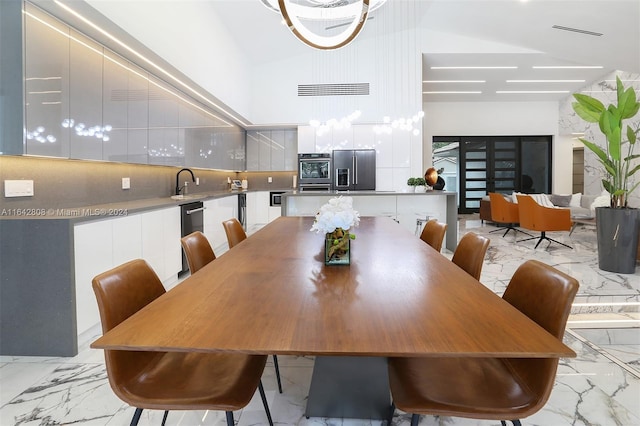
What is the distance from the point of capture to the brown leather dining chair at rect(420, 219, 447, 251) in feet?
7.75

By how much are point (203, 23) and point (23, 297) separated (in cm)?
371

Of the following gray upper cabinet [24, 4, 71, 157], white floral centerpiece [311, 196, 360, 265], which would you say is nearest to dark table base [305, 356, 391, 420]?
white floral centerpiece [311, 196, 360, 265]

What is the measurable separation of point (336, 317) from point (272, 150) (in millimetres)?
7326

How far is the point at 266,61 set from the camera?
24.0ft

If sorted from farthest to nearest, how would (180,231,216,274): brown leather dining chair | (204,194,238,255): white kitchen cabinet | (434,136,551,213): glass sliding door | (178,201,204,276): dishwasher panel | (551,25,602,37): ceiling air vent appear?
(434,136,551,213): glass sliding door → (551,25,602,37): ceiling air vent → (204,194,238,255): white kitchen cabinet → (178,201,204,276): dishwasher panel → (180,231,216,274): brown leather dining chair

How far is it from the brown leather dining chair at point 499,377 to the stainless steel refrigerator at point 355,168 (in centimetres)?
609

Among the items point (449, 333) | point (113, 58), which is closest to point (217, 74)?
point (113, 58)

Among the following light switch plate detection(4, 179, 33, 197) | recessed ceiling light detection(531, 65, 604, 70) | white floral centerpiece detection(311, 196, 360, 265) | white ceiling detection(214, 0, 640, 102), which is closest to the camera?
white floral centerpiece detection(311, 196, 360, 265)

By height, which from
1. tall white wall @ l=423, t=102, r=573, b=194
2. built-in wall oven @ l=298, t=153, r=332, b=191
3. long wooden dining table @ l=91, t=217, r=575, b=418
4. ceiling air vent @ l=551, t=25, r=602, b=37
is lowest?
long wooden dining table @ l=91, t=217, r=575, b=418

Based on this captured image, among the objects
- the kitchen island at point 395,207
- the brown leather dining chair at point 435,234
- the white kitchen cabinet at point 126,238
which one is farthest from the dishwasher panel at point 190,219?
the brown leather dining chair at point 435,234

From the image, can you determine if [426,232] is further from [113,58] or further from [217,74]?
[217,74]

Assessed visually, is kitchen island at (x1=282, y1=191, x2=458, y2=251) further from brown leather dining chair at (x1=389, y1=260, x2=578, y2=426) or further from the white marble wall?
the white marble wall

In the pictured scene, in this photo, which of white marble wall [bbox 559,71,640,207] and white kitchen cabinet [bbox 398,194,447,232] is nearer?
white kitchen cabinet [bbox 398,194,447,232]

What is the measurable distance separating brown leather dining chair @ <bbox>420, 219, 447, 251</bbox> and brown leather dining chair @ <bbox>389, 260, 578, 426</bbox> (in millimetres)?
1000
